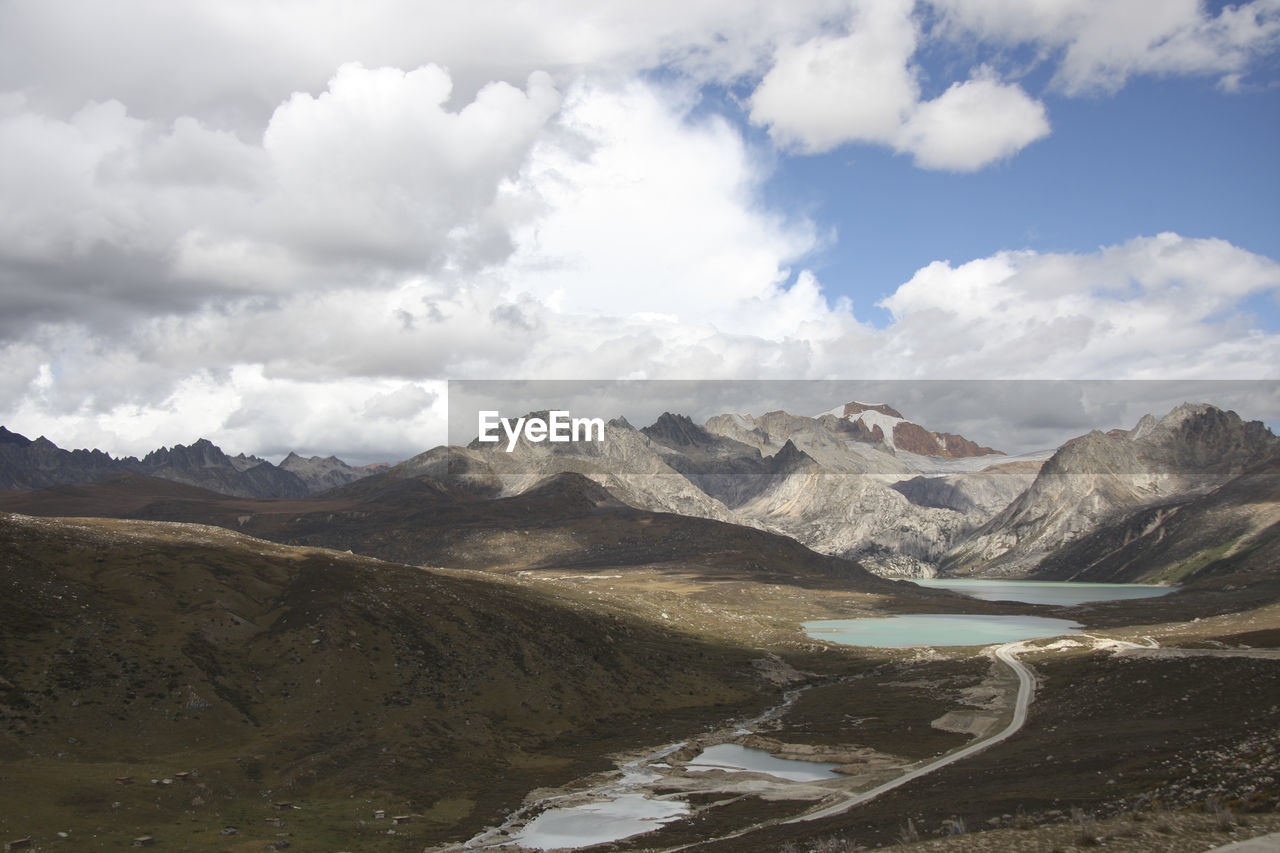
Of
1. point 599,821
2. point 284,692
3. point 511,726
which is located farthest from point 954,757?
point 284,692

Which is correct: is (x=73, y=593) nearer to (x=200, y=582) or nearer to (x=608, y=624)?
(x=200, y=582)

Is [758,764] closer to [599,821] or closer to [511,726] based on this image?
[599,821]

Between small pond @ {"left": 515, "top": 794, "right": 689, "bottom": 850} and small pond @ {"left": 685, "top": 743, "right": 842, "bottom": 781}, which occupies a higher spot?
small pond @ {"left": 515, "top": 794, "right": 689, "bottom": 850}

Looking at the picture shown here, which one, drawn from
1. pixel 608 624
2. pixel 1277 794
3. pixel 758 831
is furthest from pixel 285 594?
pixel 1277 794

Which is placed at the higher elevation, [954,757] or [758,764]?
[954,757]

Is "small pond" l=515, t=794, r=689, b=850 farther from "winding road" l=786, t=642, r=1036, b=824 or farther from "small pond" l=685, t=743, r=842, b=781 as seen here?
"small pond" l=685, t=743, r=842, b=781

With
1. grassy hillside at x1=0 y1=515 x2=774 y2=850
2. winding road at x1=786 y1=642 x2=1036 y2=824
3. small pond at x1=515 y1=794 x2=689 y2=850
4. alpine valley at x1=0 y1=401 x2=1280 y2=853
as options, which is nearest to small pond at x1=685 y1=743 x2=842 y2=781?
alpine valley at x1=0 y1=401 x2=1280 y2=853

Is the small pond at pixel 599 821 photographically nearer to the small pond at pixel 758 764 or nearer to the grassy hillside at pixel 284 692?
the grassy hillside at pixel 284 692

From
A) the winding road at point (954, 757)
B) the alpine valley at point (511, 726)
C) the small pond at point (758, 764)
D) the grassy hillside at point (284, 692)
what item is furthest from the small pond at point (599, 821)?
the small pond at point (758, 764)
